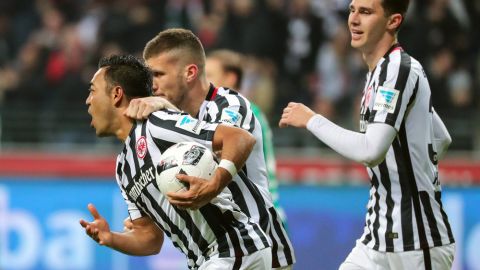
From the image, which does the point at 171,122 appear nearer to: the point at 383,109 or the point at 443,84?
the point at 383,109

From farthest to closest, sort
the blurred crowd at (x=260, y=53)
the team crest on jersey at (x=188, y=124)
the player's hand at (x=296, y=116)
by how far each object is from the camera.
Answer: the blurred crowd at (x=260, y=53), the player's hand at (x=296, y=116), the team crest on jersey at (x=188, y=124)

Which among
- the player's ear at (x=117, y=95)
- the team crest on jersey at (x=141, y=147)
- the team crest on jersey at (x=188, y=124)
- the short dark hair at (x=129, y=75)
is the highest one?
the short dark hair at (x=129, y=75)

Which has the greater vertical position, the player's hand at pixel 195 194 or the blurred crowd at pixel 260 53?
the blurred crowd at pixel 260 53

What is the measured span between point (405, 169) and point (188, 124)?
1.05 metres

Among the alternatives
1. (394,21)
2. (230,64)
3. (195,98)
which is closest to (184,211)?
(195,98)

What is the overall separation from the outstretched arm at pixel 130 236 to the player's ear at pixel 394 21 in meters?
1.44

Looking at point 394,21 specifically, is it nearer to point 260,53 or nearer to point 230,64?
point 230,64

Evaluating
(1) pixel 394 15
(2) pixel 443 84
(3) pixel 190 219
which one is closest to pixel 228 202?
(3) pixel 190 219

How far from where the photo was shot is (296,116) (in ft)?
15.9

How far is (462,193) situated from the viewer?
9633mm

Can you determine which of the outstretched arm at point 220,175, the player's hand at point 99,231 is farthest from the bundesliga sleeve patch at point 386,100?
the player's hand at point 99,231

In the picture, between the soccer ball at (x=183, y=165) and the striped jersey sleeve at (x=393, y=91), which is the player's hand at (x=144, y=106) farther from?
the striped jersey sleeve at (x=393, y=91)

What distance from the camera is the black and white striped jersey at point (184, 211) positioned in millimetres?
4566

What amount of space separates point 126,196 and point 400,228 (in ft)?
4.17
